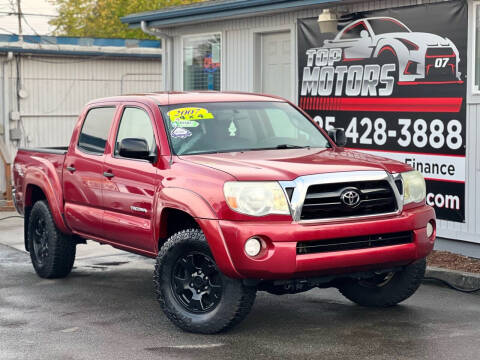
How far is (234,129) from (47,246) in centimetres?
274

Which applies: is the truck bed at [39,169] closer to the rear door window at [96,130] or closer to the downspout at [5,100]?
the rear door window at [96,130]

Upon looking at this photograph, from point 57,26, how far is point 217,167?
44.0 metres

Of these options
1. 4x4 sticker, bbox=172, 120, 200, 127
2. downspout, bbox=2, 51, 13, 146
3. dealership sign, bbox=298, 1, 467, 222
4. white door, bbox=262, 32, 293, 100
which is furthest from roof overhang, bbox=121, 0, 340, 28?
4x4 sticker, bbox=172, 120, 200, 127

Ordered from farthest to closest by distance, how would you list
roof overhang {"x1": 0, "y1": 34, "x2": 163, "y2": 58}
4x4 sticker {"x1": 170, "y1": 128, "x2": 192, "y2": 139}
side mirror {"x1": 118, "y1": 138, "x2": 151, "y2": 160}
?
roof overhang {"x1": 0, "y1": 34, "x2": 163, "y2": 58} → 4x4 sticker {"x1": 170, "y1": 128, "x2": 192, "y2": 139} → side mirror {"x1": 118, "y1": 138, "x2": 151, "y2": 160}

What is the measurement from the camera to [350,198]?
6.82 meters

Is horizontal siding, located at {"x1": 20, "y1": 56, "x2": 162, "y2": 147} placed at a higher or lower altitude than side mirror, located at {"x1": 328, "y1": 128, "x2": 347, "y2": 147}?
higher

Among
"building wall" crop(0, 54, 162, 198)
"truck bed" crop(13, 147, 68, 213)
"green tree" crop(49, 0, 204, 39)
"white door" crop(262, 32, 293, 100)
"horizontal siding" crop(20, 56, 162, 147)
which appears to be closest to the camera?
"truck bed" crop(13, 147, 68, 213)

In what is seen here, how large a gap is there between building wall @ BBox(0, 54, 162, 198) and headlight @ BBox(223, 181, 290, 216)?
47.2ft

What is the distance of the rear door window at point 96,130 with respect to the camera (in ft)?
28.8

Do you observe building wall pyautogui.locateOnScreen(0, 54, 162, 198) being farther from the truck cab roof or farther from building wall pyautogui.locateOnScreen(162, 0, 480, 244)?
the truck cab roof

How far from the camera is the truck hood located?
6.80m

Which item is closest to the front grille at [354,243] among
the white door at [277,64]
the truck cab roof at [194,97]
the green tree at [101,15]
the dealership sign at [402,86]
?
the truck cab roof at [194,97]

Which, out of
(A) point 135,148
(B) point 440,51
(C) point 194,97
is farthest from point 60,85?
(A) point 135,148

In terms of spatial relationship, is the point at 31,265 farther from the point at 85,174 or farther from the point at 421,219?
the point at 421,219
